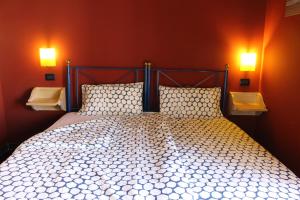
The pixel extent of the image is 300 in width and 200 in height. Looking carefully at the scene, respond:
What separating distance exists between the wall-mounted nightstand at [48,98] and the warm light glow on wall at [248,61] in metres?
2.14

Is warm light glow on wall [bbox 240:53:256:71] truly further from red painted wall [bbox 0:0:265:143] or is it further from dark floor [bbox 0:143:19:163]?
dark floor [bbox 0:143:19:163]

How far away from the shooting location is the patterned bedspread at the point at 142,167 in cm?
136

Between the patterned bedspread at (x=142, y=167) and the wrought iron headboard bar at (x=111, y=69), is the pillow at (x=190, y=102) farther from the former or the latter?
the patterned bedspread at (x=142, y=167)

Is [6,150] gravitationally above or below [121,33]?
below

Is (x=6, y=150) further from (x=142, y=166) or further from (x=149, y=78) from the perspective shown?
(x=142, y=166)

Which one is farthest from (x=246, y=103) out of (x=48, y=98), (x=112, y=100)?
(x=48, y=98)

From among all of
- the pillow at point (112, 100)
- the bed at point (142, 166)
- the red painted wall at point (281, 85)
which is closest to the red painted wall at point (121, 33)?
the red painted wall at point (281, 85)

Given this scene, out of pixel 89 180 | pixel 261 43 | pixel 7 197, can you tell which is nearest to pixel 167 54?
pixel 261 43

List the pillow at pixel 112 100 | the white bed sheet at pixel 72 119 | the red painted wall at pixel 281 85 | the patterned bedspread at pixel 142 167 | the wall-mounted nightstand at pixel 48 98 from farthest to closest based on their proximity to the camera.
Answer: the wall-mounted nightstand at pixel 48 98 → the pillow at pixel 112 100 → the white bed sheet at pixel 72 119 → the red painted wall at pixel 281 85 → the patterned bedspread at pixel 142 167

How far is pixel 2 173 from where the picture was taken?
152cm

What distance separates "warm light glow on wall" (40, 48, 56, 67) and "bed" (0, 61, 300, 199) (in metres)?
1.05

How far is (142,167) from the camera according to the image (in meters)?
1.64

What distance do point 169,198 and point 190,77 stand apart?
2079mm

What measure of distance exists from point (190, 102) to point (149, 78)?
1.92ft
